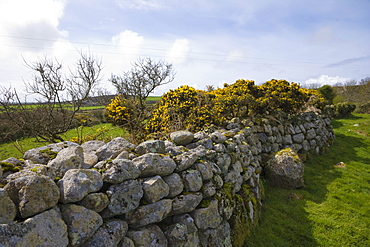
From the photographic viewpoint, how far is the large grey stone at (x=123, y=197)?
3254 millimetres

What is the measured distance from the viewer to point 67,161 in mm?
3342

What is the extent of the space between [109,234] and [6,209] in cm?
131

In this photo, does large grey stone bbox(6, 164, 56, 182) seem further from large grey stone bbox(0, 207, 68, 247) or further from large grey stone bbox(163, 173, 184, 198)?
large grey stone bbox(163, 173, 184, 198)

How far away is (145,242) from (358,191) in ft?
26.0

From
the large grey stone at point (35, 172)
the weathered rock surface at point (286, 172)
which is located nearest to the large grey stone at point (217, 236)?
the large grey stone at point (35, 172)

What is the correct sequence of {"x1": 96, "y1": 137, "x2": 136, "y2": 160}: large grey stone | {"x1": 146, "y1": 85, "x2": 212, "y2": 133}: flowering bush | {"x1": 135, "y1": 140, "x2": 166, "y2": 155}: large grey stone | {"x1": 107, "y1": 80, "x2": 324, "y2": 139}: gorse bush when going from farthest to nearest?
{"x1": 107, "y1": 80, "x2": 324, "y2": 139}: gorse bush
{"x1": 146, "y1": 85, "x2": 212, "y2": 133}: flowering bush
{"x1": 135, "y1": 140, "x2": 166, "y2": 155}: large grey stone
{"x1": 96, "y1": 137, "x2": 136, "y2": 160}: large grey stone

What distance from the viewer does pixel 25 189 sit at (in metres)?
2.57

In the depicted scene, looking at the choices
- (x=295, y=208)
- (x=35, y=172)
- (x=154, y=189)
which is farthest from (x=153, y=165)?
(x=295, y=208)

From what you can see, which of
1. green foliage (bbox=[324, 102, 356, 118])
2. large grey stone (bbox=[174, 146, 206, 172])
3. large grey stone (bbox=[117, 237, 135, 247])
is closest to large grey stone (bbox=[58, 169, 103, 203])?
large grey stone (bbox=[117, 237, 135, 247])

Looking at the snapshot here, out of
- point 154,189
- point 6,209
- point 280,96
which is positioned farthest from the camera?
point 280,96

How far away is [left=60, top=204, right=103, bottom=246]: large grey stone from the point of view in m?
2.78

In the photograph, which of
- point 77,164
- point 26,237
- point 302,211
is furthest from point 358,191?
point 26,237

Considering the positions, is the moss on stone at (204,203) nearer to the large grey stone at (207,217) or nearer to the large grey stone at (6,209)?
the large grey stone at (207,217)

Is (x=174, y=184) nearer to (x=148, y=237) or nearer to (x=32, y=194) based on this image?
(x=148, y=237)
